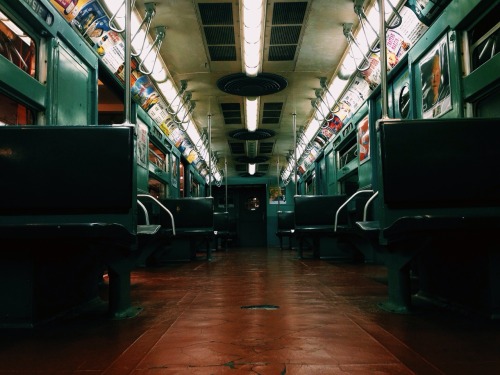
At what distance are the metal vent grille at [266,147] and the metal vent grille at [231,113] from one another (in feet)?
7.15

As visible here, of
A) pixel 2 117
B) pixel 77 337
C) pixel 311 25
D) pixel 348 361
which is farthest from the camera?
pixel 311 25

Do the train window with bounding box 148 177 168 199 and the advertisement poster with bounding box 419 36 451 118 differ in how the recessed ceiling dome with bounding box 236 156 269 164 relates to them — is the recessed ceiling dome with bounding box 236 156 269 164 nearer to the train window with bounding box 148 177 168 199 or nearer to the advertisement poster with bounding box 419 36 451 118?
the train window with bounding box 148 177 168 199

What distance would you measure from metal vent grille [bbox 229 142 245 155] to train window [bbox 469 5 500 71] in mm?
7842

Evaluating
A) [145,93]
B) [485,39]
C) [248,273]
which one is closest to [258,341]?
[485,39]

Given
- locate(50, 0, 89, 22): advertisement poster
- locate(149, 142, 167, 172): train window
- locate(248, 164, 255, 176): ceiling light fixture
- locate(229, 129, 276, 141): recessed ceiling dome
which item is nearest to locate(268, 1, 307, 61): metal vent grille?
locate(50, 0, 89, 22): advertisement poster

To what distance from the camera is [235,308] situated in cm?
242

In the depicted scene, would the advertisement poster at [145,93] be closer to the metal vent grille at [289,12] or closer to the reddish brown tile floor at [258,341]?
the metal vent grille at [289,12]

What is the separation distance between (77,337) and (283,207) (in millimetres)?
13217

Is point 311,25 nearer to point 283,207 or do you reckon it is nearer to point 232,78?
point 232,78

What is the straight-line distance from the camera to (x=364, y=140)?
6133mm

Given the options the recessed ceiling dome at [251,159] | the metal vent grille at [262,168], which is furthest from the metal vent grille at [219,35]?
the metal vent grille at [262,168]

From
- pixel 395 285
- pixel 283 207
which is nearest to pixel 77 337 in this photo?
pixel 395 285

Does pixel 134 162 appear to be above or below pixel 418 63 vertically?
below

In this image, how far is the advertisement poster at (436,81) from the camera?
11.2 feet
